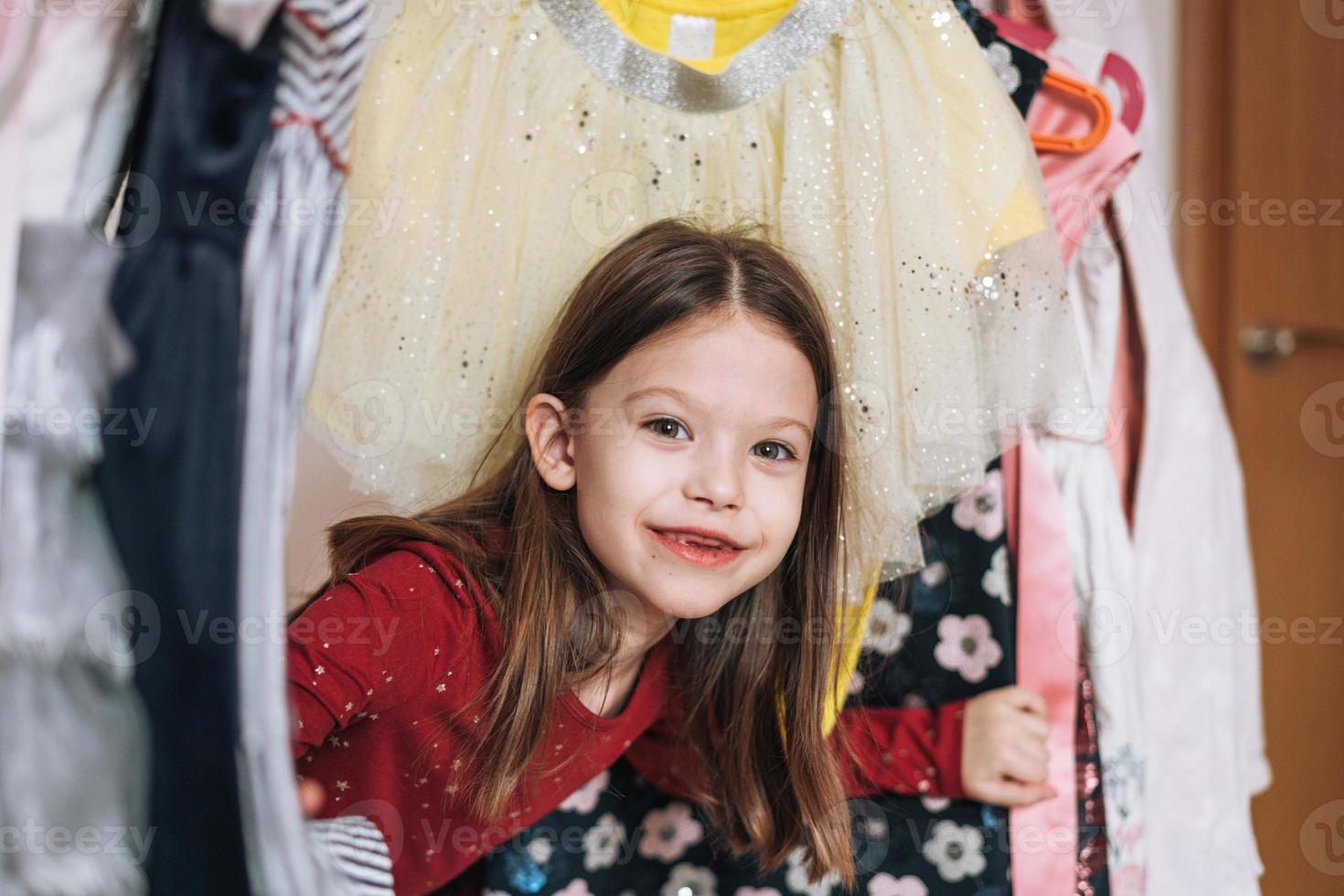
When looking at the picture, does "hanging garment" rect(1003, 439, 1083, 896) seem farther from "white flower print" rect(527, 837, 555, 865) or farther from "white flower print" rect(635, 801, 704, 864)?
"white flower print" rect(527, 837, 555, 865)

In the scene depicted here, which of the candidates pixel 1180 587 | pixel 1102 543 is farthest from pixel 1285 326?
pixel 1102 543

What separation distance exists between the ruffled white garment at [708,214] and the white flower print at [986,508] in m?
0.04

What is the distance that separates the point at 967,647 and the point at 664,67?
0.52 meters

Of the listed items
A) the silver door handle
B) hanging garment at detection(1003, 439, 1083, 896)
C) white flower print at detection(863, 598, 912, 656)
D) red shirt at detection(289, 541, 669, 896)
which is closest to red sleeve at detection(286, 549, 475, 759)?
red shirt at detection(289, 541, 669, 896)

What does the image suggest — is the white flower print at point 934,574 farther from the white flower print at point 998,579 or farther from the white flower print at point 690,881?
the white flower print at point 690,881

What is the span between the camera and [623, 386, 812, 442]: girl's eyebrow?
0.79 m

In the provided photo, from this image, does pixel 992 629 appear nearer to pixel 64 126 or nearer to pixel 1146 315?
pixel 1146 315

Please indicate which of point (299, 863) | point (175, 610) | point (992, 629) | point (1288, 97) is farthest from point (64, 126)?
point (1288, 97)

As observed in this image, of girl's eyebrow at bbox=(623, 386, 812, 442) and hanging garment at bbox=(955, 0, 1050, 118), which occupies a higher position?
hanging garment at bbox=(955, 0, 1050, 118)

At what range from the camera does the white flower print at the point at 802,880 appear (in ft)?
3.02

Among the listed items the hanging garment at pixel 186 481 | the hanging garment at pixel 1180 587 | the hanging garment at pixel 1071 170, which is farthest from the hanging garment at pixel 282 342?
the hanging garment at pixel 1180 587

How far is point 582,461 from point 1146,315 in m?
0.57

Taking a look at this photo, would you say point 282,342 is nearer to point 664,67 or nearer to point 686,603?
point 686,603

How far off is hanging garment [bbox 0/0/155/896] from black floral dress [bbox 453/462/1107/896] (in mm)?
569
